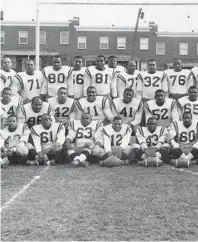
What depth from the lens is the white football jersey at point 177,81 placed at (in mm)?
7898

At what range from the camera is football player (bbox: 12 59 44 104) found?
Answer: 771cm

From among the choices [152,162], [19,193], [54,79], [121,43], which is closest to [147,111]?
[152,162]

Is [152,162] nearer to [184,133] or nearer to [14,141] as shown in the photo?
[184,133]

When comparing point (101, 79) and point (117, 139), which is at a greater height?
point (101, 79)

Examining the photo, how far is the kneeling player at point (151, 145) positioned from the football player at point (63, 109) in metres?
1.20

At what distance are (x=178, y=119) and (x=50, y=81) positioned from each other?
7.55 ft

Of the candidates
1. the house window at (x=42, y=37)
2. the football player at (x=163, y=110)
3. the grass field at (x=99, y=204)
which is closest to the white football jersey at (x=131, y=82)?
the football player at (x=163, y=110)

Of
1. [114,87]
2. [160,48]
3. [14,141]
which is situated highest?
[160,48]

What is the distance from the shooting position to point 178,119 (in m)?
7.23

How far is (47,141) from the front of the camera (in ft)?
22.4

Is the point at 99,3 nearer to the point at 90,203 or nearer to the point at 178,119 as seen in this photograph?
the point at 178,119

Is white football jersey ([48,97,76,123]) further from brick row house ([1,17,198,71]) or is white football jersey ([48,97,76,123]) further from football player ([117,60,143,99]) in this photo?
brick row house ([1,17,198,71])

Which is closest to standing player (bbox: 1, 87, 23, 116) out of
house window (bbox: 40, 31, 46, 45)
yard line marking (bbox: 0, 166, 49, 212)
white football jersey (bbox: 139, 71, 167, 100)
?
yard line marking (bbox: 0, 166, 49, 212)

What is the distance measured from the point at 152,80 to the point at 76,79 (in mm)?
1344
